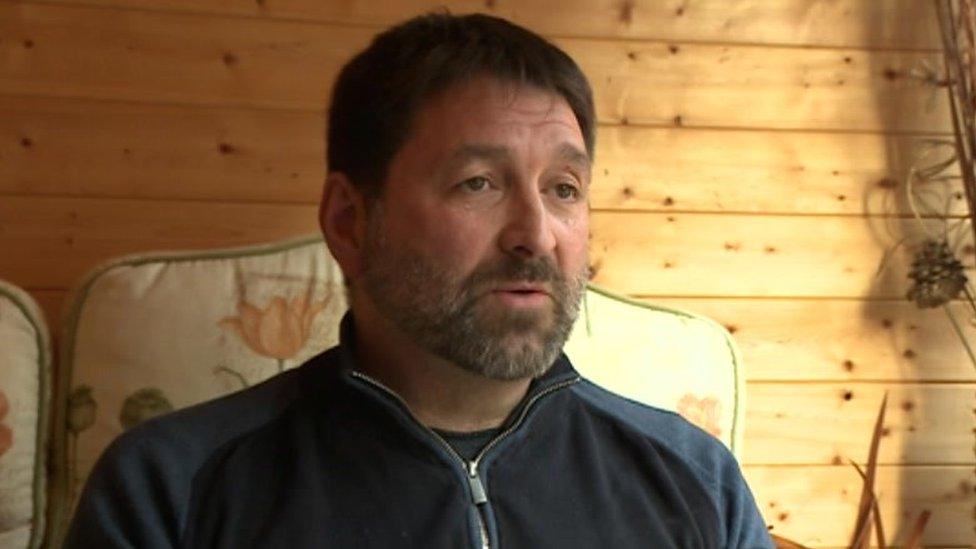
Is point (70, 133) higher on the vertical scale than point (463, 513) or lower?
higher

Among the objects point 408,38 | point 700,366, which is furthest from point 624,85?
point 408,38

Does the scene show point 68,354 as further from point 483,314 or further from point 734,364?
point 734,364

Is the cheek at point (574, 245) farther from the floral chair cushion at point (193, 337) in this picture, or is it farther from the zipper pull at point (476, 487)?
the floral chair cushion at point (193, 337)

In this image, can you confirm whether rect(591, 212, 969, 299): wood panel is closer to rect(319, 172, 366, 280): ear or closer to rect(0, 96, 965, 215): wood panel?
rect(0, 96, 965, 215): wood panel

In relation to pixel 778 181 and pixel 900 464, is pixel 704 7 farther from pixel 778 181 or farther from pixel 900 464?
pixel 900 464

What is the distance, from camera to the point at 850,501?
76.2 inches

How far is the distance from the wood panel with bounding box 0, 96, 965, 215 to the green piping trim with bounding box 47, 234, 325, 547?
228 millimetres

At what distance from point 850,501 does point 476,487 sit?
1.01m

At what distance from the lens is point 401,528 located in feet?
3.62

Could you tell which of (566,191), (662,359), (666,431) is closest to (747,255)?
(662,359)

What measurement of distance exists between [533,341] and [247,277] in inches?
18.7

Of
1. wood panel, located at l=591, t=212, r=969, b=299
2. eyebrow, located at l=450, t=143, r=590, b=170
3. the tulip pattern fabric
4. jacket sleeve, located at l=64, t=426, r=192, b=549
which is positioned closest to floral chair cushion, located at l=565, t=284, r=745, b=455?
wood panel, located at l=591, t=212, r=969, b=299

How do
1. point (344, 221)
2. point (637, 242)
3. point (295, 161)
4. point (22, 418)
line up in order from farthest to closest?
point (637, 242) < point (295, 161) < point (22, 418) < point (344, 221)

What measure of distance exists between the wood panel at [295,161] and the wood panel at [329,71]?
25 millimetres
